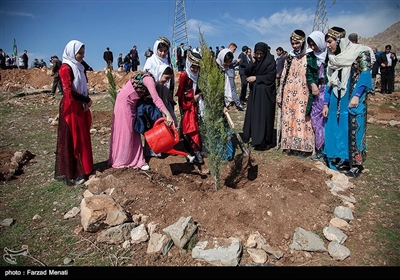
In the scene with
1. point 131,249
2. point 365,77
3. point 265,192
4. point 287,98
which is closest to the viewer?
point 131,249

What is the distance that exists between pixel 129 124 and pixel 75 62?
1.03 m

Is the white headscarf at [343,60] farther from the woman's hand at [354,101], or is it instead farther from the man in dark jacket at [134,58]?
the man in dark jacket at [134,58]

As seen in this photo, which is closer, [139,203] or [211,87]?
[211,87]

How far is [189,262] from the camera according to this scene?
2338 millimetres

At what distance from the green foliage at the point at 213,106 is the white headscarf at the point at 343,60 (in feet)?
5.94

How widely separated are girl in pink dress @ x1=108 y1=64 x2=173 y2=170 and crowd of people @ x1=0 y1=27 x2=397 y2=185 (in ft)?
0.04

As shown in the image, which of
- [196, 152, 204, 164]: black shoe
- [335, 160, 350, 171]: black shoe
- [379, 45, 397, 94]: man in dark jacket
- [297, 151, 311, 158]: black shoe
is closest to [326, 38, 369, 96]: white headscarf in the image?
[335, 160, 350, 171]: black shoe

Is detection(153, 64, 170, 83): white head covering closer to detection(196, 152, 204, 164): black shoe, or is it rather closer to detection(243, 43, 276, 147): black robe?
detection(196, 152, 204, 164): black shoe

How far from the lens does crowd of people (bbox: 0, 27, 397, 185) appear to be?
359 centimetres

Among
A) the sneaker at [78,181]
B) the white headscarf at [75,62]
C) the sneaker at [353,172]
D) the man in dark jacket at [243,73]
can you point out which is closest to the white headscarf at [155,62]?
the white headscarf at [75,62]

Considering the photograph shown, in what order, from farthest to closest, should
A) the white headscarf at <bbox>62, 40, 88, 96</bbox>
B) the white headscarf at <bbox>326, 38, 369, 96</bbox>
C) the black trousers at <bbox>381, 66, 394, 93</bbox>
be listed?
the black trousers at <bbox>381, 66, 394, 93</bbox> < the white headscarf at <bbox>326, 38, 369, 96</bbox> < the white headscarf at <bbox>62, 40, 88, 96</bbox>

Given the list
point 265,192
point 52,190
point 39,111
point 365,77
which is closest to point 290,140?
point 365,77

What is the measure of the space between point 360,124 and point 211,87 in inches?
87.7
